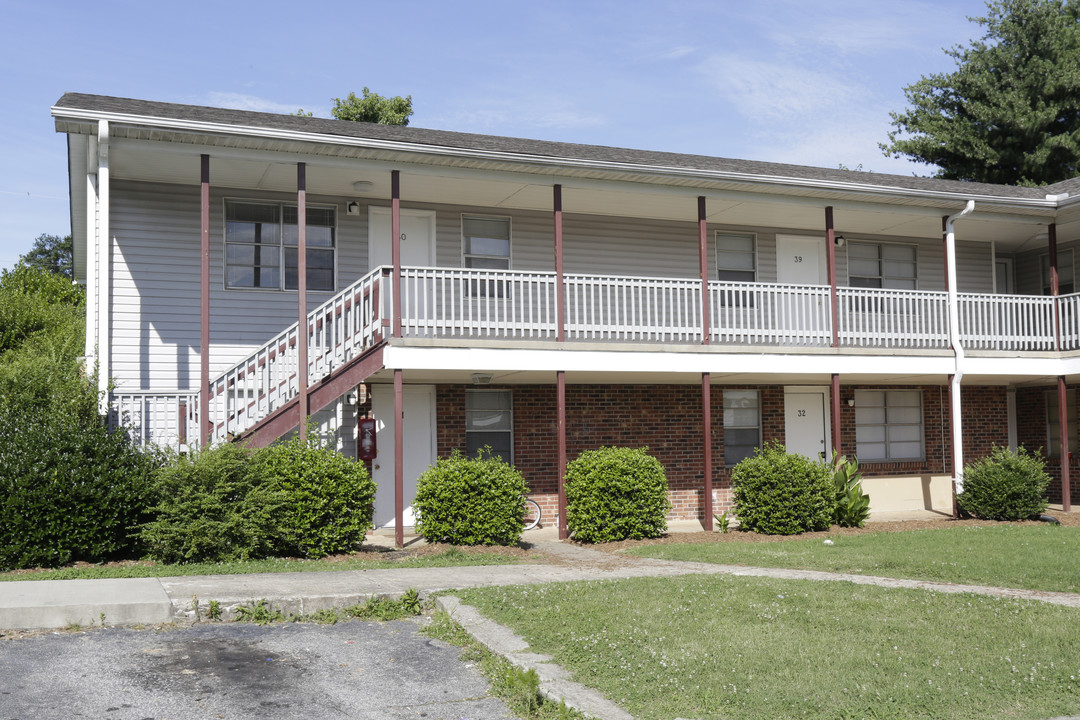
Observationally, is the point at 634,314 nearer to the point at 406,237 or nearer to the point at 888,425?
the point at 406,237

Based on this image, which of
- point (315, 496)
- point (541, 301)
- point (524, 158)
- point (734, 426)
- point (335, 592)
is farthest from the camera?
point (734, 426)

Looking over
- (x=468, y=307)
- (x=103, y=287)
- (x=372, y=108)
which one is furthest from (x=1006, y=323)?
(x=372, y=108)

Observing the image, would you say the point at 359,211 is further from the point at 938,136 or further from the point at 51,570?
the point at 938,136

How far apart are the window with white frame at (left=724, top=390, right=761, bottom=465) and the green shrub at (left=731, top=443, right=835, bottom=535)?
325cm

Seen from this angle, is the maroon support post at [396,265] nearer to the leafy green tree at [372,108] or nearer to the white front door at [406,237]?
the white front door at [406,237]

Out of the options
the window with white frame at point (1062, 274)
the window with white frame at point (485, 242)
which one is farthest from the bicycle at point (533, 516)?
the window with white frame at point (1062, 274)

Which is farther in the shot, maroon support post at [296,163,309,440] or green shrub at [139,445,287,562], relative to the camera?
maroon support post at [296,163,309,440]

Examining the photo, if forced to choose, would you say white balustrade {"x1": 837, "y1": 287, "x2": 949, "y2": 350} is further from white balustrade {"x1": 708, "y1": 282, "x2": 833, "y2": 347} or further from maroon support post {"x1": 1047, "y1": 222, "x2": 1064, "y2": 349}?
maroon support post {"x1": 1047, "y1": 222, "x2": 1064, "y2": 349}

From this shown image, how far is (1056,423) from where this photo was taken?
65.0ft

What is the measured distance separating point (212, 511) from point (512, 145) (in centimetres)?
700

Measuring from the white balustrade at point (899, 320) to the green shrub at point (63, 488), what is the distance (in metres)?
11.1

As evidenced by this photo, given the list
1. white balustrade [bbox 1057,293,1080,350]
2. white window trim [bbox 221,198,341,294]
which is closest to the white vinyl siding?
white window trim [bbox 221,198,341,294]

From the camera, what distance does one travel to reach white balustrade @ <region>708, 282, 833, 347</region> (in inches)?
617

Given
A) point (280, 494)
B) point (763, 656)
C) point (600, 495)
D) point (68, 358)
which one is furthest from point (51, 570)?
point (763, 656)
